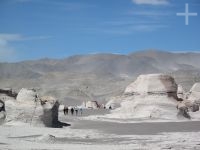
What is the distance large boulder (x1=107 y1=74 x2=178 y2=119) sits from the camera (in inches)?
1523

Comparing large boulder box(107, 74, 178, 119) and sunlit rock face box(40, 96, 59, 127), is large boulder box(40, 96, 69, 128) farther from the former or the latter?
large boulder box(107, 74, 178, 119)

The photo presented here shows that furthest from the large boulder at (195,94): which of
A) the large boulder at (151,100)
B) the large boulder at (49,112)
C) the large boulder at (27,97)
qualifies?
the large boulder at (27,97)

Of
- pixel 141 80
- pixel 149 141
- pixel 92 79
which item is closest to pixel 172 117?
pixel 141 80

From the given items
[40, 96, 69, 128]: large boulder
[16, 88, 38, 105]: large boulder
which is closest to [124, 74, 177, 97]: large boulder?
[40, 96, 69, 128]: large boulder

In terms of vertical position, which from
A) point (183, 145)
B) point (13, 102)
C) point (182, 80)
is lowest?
point (183, 145)

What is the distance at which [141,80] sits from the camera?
42719 millimetres

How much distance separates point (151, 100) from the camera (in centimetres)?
4003

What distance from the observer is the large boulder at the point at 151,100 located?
38.7m

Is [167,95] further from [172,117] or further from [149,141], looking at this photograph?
[149,141]

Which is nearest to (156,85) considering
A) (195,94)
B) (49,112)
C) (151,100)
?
(151,100)

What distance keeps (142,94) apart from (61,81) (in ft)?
407

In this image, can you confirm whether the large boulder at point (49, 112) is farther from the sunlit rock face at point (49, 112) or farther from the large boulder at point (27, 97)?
the large boulder at point (27, 97)

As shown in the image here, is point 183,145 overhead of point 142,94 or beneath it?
beneath

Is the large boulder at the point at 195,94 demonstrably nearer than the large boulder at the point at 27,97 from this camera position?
No
